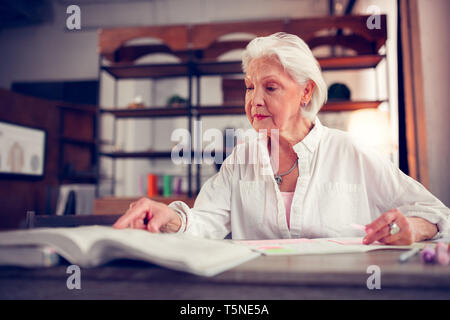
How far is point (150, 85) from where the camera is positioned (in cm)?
481

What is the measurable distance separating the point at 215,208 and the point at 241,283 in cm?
70

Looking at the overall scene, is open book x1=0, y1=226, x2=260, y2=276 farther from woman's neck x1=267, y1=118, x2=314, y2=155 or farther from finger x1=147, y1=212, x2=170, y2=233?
woman's neck x1=267, y1=118, x2=314, y2=155

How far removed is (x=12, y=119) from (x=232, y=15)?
2.87m

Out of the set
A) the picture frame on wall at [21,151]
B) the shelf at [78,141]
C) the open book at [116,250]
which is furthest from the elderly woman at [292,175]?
the shelf at [78,141]

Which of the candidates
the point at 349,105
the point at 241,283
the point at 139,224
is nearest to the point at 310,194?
the point at 139,224

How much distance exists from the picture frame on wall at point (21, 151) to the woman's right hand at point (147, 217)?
3.49 meters

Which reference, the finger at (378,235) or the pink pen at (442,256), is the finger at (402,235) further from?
the pink pen at (442,256)

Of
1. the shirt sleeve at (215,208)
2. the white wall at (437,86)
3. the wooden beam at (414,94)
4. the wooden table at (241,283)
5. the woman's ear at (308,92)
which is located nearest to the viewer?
the wooden table at (241,283)

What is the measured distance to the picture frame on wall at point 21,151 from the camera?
373cm

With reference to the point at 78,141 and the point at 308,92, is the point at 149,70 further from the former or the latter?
the point at 308,92

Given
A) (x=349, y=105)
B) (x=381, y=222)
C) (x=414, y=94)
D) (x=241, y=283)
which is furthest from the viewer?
(x=349, y=105)

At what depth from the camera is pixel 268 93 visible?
3.45 ft

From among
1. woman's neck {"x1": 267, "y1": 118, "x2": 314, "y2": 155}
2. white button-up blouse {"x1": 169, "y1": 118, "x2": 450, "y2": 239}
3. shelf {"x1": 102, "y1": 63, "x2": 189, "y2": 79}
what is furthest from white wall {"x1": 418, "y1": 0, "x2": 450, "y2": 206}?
shelf {"x1": 102, "y1": 63, "x2": 189, "y2": 79}
